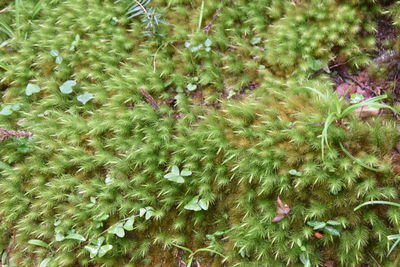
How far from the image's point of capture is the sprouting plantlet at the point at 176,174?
2.00 metres

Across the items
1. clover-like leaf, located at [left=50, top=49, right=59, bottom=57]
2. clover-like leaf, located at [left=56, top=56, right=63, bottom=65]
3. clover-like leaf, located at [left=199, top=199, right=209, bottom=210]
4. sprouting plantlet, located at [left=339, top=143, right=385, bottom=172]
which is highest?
clover-like leaf, located at [left=50, top=49, right=59, bottom=57]

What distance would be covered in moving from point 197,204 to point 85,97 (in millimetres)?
1103

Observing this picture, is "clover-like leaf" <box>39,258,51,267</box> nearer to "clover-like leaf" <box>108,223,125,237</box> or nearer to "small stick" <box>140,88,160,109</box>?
"clover-like leaf" <box>108,223,125,237</box>

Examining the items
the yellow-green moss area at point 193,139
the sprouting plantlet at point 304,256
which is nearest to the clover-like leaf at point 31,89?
the yellow-green moss area at point 193,139

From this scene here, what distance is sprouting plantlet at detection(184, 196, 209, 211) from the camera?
77.7 inches

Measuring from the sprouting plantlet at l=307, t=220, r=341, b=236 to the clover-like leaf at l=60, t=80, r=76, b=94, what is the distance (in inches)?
72.6

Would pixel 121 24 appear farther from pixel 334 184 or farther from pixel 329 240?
pixel 329 240

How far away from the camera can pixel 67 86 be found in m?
2.40

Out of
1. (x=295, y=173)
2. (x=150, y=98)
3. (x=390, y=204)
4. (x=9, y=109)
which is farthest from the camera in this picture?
(x=9, y=109)

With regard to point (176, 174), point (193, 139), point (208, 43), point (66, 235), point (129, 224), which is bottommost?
point (66, 235)

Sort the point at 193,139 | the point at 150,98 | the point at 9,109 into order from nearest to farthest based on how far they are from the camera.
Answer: the point at 193,139, the point at 150,98, the point at 9,109

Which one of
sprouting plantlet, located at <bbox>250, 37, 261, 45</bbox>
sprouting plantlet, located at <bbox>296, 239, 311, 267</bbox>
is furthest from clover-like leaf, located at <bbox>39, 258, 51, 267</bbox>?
sprouting plantlet, located at <bbox>250, 37, 261, 45</bbox>

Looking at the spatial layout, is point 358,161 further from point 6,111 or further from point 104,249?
point 6,111

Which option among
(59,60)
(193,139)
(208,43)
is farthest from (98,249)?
(208,43)
